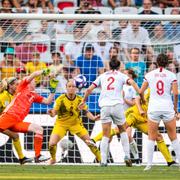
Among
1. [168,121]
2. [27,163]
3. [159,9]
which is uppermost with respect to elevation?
[159,9]

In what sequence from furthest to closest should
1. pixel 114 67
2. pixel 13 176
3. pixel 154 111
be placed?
pixel 114 67 → pixel 154 111 → pixel 13 176

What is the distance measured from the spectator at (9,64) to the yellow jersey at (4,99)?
4.63 ft

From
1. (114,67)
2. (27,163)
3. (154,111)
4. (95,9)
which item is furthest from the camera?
(95,9)

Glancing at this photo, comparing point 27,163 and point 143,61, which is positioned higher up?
point 143,61

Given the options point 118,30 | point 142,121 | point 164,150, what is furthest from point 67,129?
point 118,30

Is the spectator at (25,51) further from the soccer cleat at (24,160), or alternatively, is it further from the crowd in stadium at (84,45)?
the soccer cleat at (24,160)

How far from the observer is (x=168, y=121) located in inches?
682

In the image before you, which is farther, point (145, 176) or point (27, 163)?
point (27, 163)

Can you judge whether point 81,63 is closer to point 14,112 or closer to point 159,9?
point 14,112

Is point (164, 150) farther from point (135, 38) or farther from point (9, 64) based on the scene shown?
point (9, 64)

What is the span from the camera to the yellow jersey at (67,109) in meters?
19.7

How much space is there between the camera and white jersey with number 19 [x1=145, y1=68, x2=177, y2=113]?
1731 centimetres

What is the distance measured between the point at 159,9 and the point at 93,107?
4748 millimetres

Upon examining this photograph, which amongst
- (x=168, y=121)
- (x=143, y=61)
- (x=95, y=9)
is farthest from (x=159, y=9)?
(x=168, y=121)
